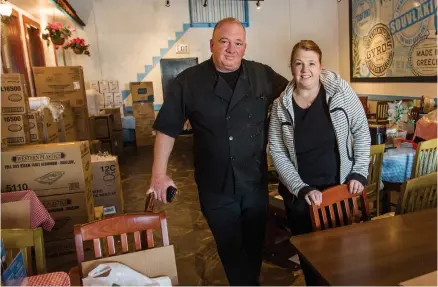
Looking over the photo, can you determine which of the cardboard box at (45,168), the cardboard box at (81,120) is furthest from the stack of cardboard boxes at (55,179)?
the cardboard box at (81,120)

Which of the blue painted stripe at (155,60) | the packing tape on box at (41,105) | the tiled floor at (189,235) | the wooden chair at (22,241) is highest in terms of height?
the blue painted stripe at (155,60)

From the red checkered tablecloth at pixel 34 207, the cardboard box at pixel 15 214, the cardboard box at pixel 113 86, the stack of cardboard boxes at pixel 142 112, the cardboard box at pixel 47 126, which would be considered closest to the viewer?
the cardboard box at pixel 15 214

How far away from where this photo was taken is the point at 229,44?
1726 mm

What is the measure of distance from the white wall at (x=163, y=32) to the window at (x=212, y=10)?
0.44 ft

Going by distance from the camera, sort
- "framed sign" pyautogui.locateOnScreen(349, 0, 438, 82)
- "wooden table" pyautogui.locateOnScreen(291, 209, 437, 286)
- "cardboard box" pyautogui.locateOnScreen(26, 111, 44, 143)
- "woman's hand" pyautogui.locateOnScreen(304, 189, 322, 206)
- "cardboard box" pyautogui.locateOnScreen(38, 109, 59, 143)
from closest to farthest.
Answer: "wooden table" pyautogui.locateOnScreen(291, 209, 437, 286) → "woman's hand" pyautogui.locateOnScreen(304, 189, 322, 206) → "cardboard box" pyautogui.locateOnScreen(26, 111, 44, 143) → "cardboard box" pyautogui.locateOnScreen(38, 109, 59, 143) → "framed sign" pyautogui.locateOnScreen(349, 0, 438, 82)

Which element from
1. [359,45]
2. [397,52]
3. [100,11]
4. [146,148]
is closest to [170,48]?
[100,11]

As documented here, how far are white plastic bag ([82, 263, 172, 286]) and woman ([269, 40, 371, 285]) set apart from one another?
2.58 ft

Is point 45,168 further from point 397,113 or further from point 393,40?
point 393,40

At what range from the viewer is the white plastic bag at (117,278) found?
113cm

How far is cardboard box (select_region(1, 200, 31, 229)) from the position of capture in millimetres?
1861

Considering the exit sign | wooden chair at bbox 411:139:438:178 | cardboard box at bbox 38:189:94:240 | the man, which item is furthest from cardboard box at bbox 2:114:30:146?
the exit sign

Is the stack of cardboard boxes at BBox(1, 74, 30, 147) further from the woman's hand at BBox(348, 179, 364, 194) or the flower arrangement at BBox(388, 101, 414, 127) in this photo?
the flower arrangement at BBox(388, 101, 414, 127)

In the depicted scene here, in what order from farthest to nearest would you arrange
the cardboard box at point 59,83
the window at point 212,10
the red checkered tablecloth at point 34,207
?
the window at point 212,10 < the cardboard box at point 59,83 < the red checkered tablecloth at point 34,207

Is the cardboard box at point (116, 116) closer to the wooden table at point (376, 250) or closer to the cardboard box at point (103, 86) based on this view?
the cardboard box at point (103, 86)
